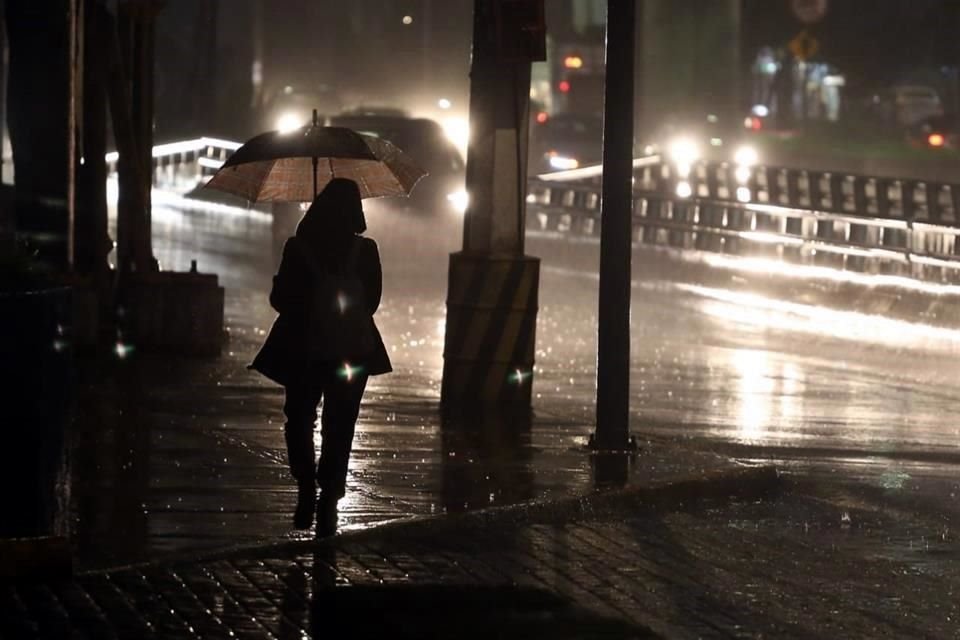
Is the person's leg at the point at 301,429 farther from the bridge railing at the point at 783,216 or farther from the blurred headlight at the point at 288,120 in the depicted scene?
the blurred headlight at the point at 288,120

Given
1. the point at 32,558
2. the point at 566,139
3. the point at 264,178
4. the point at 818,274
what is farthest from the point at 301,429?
the point at 566,139

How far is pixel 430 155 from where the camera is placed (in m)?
34.2

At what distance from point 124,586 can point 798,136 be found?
6523 centimetres

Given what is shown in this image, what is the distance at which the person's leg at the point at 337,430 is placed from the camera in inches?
395

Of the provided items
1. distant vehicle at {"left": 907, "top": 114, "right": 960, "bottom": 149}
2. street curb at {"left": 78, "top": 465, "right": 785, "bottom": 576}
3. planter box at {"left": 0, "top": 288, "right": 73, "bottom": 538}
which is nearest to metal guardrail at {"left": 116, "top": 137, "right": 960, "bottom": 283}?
street curb at {"left": 78, "top": 465, "right": 785, "bottom": 576}

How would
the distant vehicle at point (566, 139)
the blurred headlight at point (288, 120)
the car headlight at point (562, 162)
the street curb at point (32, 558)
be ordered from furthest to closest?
the distant vehicle at point (566, 139)
the blurred headlight at point (288, 120)
the car headlight at point (562, 162)
the street curb at point (32, 558)

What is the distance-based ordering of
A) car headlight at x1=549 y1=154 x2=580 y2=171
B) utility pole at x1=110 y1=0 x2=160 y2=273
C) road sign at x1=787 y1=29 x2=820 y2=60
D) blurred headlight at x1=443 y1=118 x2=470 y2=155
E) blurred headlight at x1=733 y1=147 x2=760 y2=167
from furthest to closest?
blurred headlight at x1=733 y1=147 x2=760 y2=167 → blurred headlight at x1=443 y1=118 x2=470 y2=155 → car headlight at x1=549 y1=154 x2=580 y2=171 → road sign at x1=787 y1=29 x2=820 y2=60 → utility pole at x1=110 y1=0 x2=160 y2=273

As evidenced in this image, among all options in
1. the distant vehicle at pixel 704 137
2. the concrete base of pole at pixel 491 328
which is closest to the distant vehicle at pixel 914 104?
the distant vehicle at pixel 704 137

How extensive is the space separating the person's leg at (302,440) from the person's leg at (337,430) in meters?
0.06

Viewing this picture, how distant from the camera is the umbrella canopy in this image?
11.1 metres

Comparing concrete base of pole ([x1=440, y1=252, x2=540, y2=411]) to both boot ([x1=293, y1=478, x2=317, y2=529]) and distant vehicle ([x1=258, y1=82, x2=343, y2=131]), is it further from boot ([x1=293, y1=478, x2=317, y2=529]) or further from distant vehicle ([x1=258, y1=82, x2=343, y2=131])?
distant vehicle ([x1=258, y1=82, x2=343, y2=131])

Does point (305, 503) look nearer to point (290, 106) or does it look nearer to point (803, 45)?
point (803, 45)

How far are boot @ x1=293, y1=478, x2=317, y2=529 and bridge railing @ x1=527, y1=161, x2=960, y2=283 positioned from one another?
18006 mm

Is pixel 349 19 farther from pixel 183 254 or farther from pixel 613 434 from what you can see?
pixel 613 434
